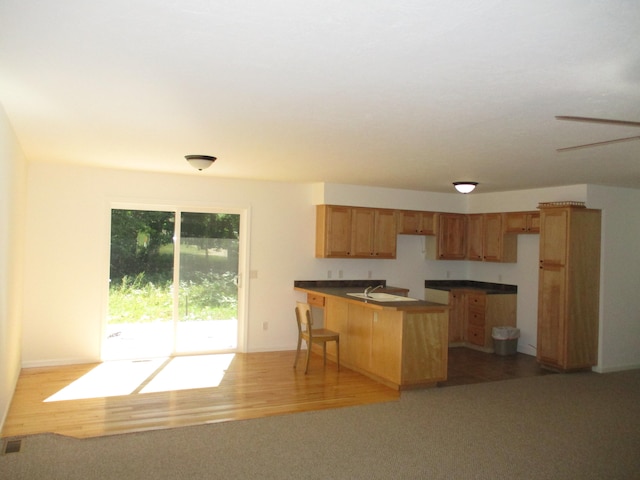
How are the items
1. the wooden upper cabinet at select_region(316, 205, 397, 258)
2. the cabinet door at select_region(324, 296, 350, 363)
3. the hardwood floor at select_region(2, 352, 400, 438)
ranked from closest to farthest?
the hardwood floor at select_region(2, 352, 400, 438) → the cabinet door at select_region(324, 296, 350, 363) → the wooden upper cabinet at select_region(316, 205, 397, 258)

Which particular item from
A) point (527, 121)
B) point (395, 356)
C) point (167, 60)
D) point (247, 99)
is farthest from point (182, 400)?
point (527, 121)

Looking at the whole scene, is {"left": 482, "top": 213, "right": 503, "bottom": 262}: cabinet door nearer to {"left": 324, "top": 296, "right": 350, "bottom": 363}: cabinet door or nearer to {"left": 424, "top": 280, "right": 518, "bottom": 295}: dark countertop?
{"left": 424, "top": 280, "right": 518, "bottom": 295}: dark countertop

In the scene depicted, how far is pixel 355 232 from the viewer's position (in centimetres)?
755

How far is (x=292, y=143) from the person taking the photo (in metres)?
4.60

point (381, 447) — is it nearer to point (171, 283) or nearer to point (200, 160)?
point (200, 160)

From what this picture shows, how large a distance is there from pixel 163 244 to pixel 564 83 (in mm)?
5507

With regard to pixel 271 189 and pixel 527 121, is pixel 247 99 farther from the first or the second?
pixel 271 189

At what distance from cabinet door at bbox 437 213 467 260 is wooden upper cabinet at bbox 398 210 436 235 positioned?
0.17 m

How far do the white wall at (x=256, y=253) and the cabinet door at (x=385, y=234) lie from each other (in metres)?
0.17

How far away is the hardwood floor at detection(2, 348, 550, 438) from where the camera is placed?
14.5ft

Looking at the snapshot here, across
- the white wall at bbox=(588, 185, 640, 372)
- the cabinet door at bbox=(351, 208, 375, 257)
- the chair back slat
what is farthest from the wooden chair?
the white wall at bbox=(588, 185, 640, 372)

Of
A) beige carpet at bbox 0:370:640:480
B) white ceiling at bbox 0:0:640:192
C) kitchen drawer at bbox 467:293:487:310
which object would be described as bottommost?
beige carpet at bbox 0:370:640:480

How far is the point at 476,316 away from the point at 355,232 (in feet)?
7.57

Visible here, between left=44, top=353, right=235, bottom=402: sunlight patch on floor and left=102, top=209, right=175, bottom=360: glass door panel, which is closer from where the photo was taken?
left=44, top=353, right=235, bottom=402: sunlight patch on floor
